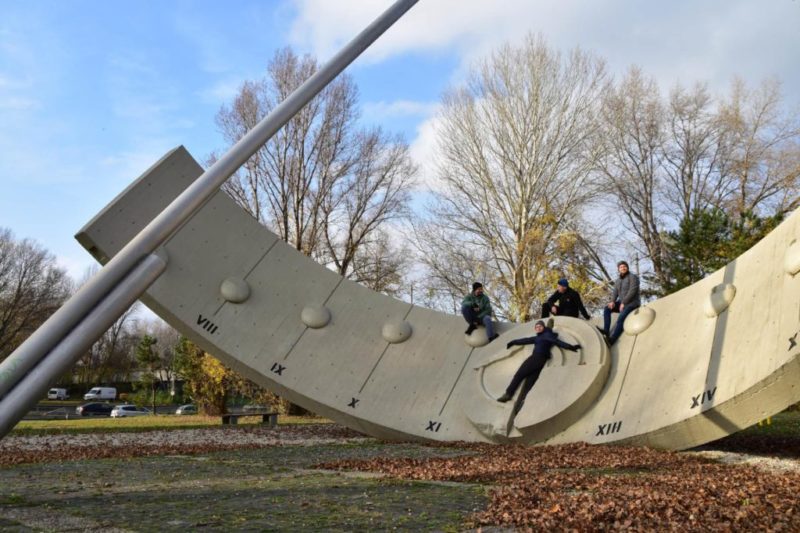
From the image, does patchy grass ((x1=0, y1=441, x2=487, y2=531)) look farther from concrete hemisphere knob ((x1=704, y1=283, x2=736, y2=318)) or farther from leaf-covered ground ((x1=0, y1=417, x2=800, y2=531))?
concrete hemisphere knob ((x1=704, y1=283, x2=736, y2=318))

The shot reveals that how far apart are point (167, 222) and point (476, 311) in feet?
Result: 28.5

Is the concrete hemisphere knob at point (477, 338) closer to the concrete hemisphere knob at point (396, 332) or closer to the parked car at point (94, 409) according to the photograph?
the concrete hemisphere knob at point (396, 332)

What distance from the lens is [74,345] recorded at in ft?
11.7

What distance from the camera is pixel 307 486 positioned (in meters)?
6.40

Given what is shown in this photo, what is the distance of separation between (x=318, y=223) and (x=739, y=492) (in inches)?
970

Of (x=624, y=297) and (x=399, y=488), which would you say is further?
(x=624, y=297)

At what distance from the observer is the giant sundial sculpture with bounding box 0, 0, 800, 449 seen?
347 inches

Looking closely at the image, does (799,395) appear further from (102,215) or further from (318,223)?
(318,223)

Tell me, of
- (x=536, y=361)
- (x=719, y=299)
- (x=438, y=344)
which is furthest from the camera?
(x=438, y=344)

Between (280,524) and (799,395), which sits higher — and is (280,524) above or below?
below

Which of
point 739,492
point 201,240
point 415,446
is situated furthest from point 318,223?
point 739,492

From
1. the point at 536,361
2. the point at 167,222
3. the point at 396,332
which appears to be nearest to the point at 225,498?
the point at 167,222

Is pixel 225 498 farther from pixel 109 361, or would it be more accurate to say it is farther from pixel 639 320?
pixel 109 361

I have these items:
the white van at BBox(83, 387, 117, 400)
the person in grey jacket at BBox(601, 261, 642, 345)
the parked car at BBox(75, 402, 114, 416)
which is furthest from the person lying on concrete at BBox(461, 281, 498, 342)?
the white van at BBox(83, 387, 117, 400)
